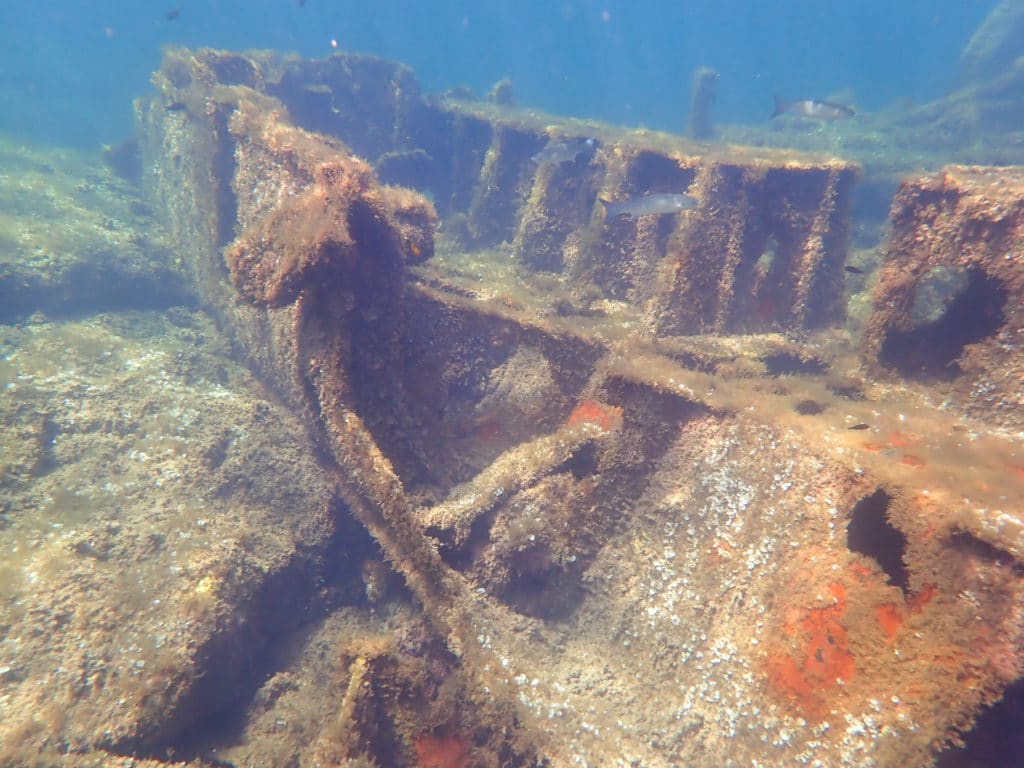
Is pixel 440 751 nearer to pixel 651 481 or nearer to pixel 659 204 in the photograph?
pixel 651 481

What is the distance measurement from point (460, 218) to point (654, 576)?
10457mm

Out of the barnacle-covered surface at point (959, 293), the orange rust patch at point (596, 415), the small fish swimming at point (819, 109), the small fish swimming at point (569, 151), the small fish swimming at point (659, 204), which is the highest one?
the small fish swimming at point (819, 109)

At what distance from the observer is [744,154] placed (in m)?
7.90

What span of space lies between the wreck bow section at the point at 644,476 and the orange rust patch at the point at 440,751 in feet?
0.06

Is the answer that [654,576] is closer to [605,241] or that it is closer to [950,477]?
[950,477]

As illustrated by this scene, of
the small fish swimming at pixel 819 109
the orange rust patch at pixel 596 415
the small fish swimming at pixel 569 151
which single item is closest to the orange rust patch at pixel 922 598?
the orange rust patch at pixel 596 415

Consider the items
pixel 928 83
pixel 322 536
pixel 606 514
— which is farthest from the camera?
pixel 928 83

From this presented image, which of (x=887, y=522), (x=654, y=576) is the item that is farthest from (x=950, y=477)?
(x=654, y=576)

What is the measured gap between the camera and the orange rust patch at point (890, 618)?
124 inches

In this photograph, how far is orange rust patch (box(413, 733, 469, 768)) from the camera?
379 centimetres

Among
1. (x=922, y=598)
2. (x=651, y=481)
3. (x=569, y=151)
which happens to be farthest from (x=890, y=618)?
(x=569, y=151)

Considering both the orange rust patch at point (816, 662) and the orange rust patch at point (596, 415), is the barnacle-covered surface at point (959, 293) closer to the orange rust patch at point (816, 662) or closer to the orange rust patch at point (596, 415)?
the orange rust patch at point (816, 662)

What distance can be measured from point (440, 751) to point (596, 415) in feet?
10.3

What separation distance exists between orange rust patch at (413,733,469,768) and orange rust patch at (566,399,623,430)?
2925 mm
